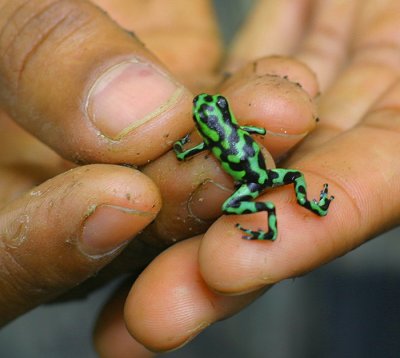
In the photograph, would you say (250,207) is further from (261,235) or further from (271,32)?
(271,32)

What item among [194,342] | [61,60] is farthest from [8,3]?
[194,342]

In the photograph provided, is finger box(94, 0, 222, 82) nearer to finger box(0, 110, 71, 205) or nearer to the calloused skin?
finger box(0, 110, 71, 205)

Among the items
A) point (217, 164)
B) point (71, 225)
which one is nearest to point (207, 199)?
point (217, 164)

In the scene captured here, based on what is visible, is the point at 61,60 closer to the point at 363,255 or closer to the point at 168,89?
the point at 168,89

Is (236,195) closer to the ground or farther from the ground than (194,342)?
farther from the ground

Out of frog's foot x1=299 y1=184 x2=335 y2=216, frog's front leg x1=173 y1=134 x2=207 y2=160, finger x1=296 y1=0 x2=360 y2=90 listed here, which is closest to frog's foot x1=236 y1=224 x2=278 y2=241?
frog's foot x1=299 y1=184 x2=335 y2=216

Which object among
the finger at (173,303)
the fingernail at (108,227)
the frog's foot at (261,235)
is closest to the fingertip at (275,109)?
the frog's foot at (261,235)

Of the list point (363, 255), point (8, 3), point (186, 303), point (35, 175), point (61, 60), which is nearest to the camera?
point (186, 303)
